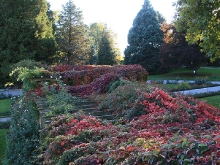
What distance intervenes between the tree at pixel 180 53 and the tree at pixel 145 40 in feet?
12.0

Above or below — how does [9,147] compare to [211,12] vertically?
below

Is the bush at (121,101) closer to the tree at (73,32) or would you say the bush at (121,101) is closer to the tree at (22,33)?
the tree at (22,33)

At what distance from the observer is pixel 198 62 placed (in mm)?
28328

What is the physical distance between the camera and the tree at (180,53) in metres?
27.4

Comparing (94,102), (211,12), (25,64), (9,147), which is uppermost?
(211,12)

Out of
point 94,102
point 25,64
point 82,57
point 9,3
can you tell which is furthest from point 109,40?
point 94,102

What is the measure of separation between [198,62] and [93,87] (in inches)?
854

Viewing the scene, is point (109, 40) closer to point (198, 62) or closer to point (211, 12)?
point (198, 62)

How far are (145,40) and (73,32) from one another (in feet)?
29.2

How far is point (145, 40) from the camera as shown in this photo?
34.2 meters

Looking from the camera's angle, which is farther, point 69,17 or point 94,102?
point 69,17

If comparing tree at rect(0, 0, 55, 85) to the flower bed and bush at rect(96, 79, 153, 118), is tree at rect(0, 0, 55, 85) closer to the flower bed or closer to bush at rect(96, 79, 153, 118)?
bush at rect(96, 79, 153, 118)

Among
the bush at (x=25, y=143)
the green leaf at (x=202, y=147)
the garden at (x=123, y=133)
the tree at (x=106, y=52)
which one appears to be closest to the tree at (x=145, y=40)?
the tree at (x=106, y=52)

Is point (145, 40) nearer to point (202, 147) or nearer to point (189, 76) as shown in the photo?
point (189, 76)
